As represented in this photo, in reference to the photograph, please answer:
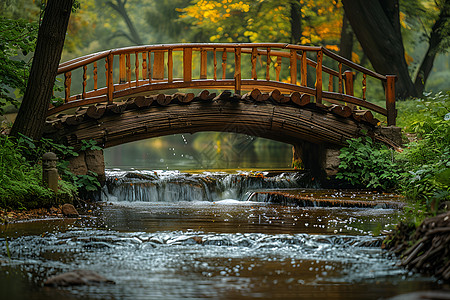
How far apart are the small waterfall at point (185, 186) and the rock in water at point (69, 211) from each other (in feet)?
8.31

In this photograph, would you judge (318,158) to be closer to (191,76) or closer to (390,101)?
(390,101)

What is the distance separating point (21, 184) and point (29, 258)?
318 centimetres

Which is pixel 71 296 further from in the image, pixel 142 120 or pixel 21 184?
pixel 142 120

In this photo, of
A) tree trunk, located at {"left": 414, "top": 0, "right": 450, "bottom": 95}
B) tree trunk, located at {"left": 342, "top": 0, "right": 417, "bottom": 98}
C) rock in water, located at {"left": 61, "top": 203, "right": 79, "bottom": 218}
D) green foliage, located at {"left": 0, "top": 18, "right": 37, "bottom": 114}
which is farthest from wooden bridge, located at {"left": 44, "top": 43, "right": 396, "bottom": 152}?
tree trunk, located at {"left": 414, "top": 0, "right": 450, "bottom": 95}

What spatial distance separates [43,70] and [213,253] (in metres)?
5.24

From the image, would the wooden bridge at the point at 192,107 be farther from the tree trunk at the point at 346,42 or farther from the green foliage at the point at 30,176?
the tree trunk at the point at 346,42

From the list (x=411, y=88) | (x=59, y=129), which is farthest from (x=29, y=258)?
(x=411, y=88)

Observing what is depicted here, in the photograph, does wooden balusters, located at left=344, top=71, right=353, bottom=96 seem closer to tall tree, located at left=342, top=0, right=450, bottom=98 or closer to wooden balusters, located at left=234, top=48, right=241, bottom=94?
wooden balusters, located at left=234, top=48, right=241, bottom=94

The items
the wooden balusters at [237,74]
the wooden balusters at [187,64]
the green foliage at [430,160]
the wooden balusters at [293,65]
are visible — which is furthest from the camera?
the wooden balusters at [293,65]

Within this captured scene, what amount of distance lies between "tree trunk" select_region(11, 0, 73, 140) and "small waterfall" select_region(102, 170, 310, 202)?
2.26 metres

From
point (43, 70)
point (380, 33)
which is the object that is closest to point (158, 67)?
point (43, 70)

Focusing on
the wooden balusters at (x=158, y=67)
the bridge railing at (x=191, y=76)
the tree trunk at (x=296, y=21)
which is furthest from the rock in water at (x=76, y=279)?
the tree trunk at (x=296, y=21)

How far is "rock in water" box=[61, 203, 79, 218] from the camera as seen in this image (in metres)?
9.30

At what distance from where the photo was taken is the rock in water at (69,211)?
9.30m
